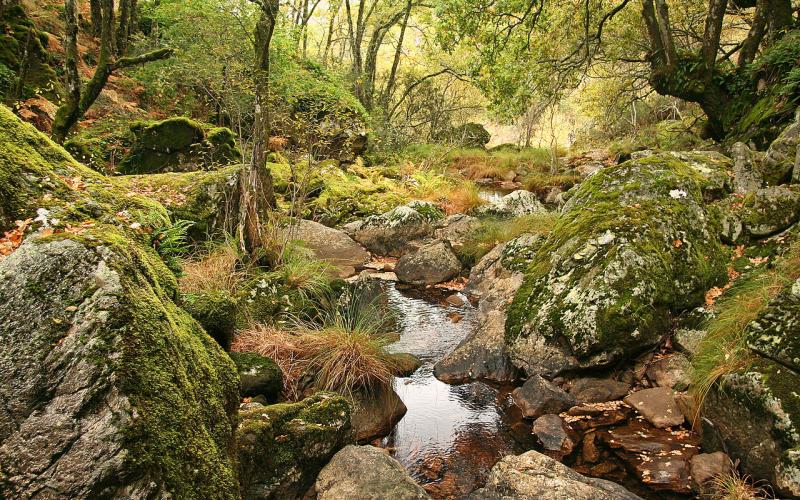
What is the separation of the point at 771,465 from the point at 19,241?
456 centimetres

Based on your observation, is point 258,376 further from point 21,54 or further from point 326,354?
point 21,54

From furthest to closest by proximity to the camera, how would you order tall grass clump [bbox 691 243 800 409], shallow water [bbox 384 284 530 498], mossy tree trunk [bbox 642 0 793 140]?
1. mossy tree trunk [bbox 642 0 793 140]
2. shallow water [bbox 384 284 530 498]
3. tall grass clump [bbox 691 243 800 409]

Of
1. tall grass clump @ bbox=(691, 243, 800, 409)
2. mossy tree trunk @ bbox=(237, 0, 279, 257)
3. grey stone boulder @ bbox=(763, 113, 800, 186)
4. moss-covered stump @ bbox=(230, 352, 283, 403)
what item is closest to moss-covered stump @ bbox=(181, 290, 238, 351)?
moss-covered stump @ bbox=(230, 352, 283, 403)

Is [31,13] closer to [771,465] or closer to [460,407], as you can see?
[460,407]

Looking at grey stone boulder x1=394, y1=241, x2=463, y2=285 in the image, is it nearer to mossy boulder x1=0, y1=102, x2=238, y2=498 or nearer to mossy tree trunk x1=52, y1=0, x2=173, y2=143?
mossy tree trunk x1=52, y1=0, x2=173, y2=143

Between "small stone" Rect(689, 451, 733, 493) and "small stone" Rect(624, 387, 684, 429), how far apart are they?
0.59m

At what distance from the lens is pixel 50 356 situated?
165 centimetres

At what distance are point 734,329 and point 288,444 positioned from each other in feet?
12.3

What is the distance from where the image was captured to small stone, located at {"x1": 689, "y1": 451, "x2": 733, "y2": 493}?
3475mm

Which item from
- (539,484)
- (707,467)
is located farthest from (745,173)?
(539,484)

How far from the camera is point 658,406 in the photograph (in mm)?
4418

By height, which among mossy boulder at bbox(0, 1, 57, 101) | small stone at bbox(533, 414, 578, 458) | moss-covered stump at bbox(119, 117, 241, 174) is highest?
mossy boulder at bbox(0, 1, 57, 101)

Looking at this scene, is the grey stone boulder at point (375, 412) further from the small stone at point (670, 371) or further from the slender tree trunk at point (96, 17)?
the slender tree trunk at point (96, 17)

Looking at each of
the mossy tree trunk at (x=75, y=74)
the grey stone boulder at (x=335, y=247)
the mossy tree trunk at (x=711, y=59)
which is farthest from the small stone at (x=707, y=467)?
the mossy tree trunk at (x=75, y=74)
